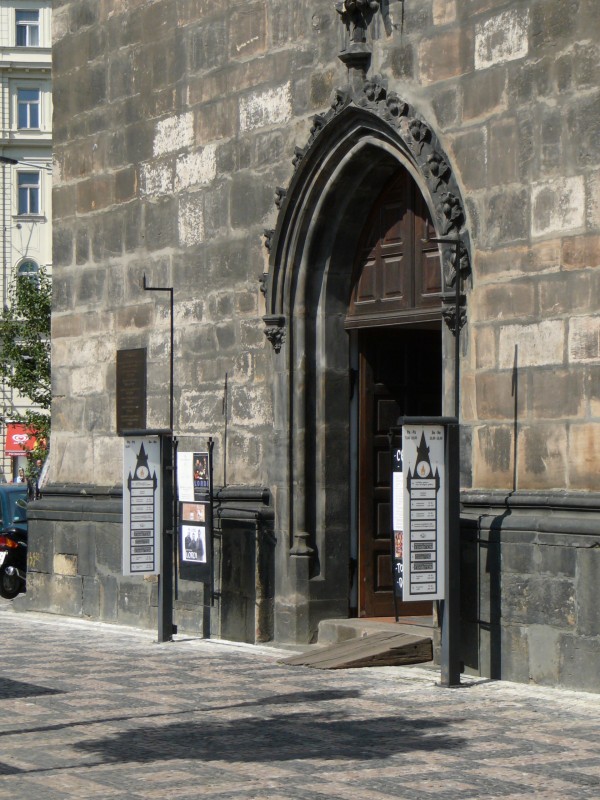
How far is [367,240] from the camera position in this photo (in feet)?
47.0

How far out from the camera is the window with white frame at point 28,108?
199 ft

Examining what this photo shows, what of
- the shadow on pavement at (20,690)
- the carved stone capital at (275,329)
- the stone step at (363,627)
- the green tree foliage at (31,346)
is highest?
the green tree foliage at (31,346)

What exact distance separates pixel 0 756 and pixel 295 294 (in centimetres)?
637

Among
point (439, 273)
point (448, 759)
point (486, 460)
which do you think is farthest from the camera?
point (439, 273)

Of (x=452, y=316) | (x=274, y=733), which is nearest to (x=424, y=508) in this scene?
(x=452, y=316)

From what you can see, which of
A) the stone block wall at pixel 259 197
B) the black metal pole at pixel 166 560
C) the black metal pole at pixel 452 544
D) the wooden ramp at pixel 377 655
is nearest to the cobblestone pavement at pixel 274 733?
the wooden ramp at pixel 377 655

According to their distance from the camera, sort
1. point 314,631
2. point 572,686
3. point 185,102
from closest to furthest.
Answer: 1. point 572,686
2. point 314,631
3. point 185,102

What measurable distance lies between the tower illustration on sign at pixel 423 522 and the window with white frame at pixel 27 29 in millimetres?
51541

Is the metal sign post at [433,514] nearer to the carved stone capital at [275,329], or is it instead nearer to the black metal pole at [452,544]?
the black metal pole at [452,544]

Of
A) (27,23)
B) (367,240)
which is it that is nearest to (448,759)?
(367,240)

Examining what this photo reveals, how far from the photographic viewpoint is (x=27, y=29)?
200 feet

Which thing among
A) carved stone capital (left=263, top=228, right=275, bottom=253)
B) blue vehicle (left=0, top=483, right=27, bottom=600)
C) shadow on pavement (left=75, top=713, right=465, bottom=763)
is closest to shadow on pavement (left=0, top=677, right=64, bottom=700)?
shadow on pavement (left=75, top=713, right=465, bottom=763)

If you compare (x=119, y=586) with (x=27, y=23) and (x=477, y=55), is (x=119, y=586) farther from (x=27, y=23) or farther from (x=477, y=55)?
(x=27, y=23)

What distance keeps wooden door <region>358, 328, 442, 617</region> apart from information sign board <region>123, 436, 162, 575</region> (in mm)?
1794
